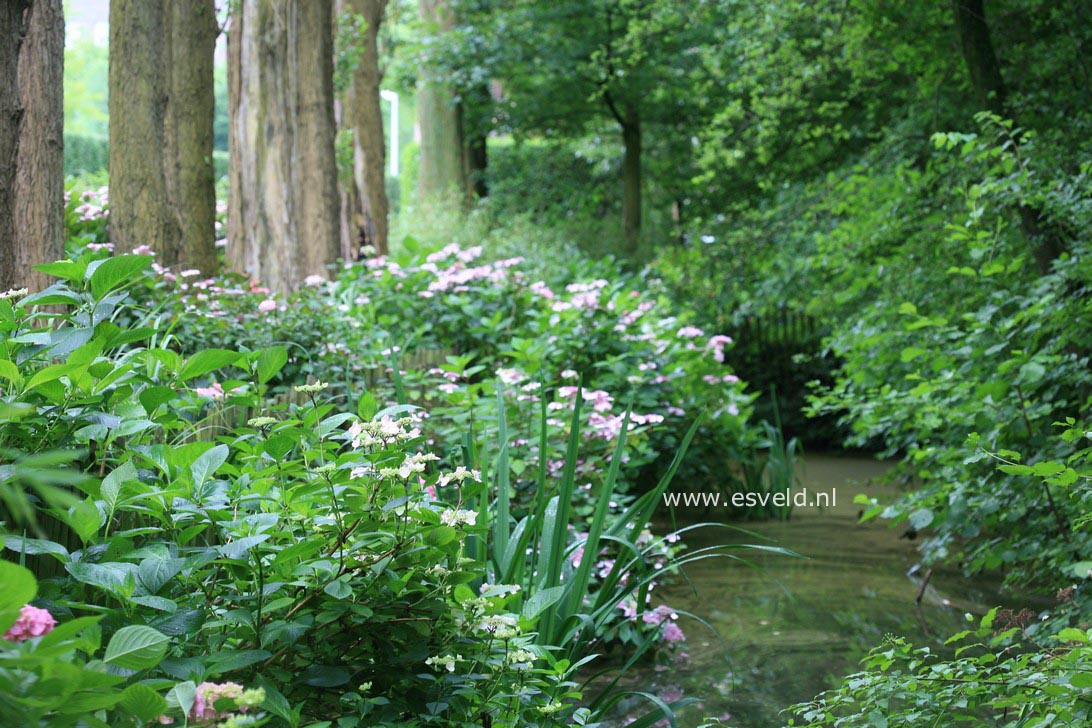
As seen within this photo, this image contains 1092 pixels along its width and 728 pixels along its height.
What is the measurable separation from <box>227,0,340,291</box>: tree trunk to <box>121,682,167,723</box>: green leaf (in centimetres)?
624

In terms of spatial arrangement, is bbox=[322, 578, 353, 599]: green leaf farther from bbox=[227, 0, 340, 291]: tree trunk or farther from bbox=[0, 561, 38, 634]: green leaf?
bbox=[227, 0, 340, 291]: tree trunk

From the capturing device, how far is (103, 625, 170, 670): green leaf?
136cm

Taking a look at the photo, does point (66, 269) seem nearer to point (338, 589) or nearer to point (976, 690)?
point (338, 589)

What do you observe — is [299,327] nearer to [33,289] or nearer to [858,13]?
[33,289]

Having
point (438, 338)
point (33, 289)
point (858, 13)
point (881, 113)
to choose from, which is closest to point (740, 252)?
point (858, 13)

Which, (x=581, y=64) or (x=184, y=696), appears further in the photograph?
(x=581, y=64)

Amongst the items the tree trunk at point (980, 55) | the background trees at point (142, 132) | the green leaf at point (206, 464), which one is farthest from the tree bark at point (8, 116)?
the tree trunk at point (980, 55)

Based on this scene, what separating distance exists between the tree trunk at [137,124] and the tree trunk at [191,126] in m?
0.49

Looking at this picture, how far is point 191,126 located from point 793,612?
428 cm

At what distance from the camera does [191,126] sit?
5.89m

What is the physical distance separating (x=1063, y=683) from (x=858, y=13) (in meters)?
6.79

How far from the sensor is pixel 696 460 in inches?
257

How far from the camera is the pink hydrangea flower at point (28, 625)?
3.90ft

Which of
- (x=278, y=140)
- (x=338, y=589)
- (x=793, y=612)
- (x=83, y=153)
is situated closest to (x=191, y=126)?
(x=278, y=140)
